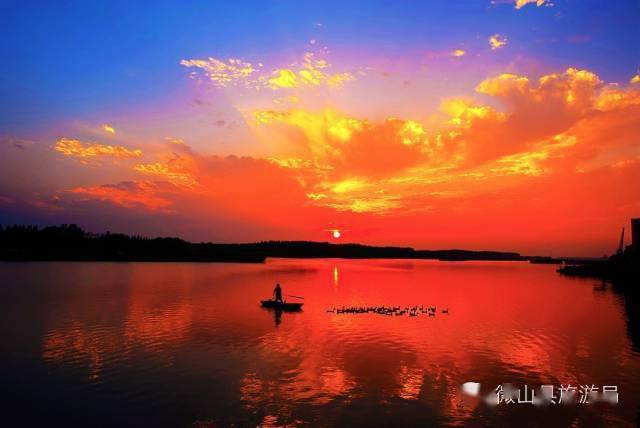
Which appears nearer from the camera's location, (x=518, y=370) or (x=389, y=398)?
(x=389, y=398)

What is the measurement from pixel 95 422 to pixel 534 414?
61.6ft

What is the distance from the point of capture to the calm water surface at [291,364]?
18797mm

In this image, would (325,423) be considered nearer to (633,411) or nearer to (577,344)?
(633,411)

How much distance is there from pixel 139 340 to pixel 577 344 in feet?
114

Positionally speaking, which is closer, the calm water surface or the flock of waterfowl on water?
the calm water surface

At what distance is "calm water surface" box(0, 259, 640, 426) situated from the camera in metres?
18.8

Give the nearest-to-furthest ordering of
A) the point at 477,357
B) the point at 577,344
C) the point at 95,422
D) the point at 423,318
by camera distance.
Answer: the point at 95,422 < the point at 477,357 < the point at 577,344 < the point at 423,318

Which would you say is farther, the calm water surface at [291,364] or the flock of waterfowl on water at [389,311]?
the flock of waterfowl on water at [389,311]

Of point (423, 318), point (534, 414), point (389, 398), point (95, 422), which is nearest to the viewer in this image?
point (95, 422)

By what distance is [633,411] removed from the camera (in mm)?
19859

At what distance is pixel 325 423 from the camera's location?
17578mm

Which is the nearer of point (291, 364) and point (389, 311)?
point (291, 364)

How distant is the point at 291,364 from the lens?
26609mm

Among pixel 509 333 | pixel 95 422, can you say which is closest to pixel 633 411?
pixel 509 333
